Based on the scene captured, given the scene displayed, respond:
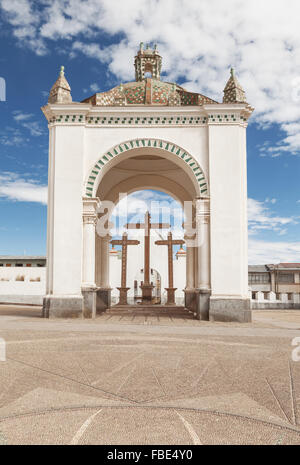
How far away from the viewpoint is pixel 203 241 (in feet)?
35.0

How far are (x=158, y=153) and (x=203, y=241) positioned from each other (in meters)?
2.78

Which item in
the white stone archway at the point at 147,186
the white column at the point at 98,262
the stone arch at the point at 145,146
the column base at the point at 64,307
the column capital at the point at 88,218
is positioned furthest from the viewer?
the white column at the point at 98,262

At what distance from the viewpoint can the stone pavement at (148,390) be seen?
2740mm

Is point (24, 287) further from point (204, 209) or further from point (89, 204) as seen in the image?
point (204, 209)

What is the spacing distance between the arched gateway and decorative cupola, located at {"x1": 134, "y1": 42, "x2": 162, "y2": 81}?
4535mm

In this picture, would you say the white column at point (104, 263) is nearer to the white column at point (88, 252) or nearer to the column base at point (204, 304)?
the white column at point (88, 252)

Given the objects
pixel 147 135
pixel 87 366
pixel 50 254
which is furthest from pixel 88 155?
pixel 87 366

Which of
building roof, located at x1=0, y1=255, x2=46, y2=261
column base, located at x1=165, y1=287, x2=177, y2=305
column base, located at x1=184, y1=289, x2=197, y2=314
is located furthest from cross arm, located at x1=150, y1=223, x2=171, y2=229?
building roof, located at x1=0, y1=255, x2=46, y2=261

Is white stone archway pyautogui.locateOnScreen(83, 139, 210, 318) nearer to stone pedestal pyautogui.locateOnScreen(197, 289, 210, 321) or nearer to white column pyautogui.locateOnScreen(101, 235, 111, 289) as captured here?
white column pyautogui.locateOnScreen(101, 235, 111, 289)

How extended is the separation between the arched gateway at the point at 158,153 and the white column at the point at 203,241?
3cm

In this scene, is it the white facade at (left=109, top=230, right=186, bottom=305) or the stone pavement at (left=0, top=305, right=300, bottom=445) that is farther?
the white facade at (left=109, top=230, right=186, bottom=305)

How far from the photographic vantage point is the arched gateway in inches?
411

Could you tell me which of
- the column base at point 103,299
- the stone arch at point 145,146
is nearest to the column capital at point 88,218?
the stone arch at point 145,146
